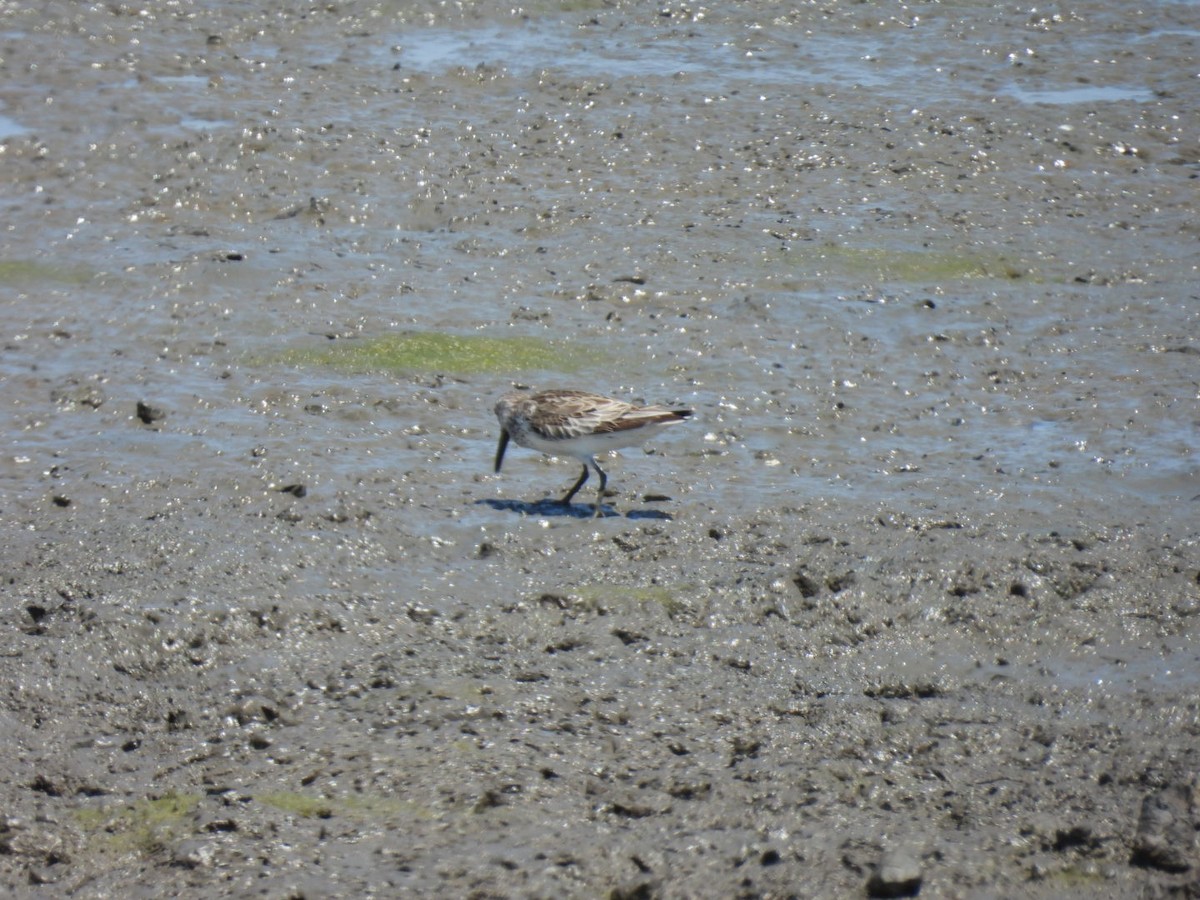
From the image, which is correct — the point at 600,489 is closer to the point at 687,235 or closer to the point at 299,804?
the point at 299,804

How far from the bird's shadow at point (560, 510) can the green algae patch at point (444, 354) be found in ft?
6.65

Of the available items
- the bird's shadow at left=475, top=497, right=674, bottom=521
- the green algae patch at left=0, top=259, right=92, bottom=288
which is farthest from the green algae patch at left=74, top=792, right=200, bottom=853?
the green algae patch at left=0, top=259, right=92, bottom=288

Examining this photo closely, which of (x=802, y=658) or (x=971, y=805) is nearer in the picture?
(x=971, y=805)

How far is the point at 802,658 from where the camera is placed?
24.5ft

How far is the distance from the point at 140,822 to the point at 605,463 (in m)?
4.62

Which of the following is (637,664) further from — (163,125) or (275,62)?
(275,62)

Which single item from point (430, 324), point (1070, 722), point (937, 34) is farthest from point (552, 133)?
point (1070, 722)

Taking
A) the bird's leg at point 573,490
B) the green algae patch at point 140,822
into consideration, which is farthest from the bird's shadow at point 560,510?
the green algae patch at point 140,822

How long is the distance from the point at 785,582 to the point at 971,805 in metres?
2.22

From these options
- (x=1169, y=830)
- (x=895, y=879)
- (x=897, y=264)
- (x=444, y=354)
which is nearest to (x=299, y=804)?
(x=895, y=879)

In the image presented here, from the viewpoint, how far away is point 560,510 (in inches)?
366

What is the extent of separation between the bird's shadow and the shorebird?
0.18 ft

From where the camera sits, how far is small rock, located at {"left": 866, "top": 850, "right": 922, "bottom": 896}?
17.9 feet

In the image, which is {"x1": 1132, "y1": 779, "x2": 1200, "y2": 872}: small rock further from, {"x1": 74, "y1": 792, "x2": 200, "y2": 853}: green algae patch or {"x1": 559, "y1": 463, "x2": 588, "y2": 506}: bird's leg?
{"x1": 559, "y1": 463, "x2": 588, "y2": 506}: bird's leg
